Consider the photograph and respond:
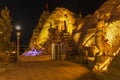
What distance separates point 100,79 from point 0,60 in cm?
756

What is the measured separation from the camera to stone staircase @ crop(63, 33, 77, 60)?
2215 centimetres

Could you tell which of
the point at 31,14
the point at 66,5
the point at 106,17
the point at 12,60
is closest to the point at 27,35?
the point at 31,14

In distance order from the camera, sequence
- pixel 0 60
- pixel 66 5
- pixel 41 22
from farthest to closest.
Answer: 1. pixel 66 5
2. pixel 41 22
3. pixel 0 60

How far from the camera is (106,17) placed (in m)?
19.4

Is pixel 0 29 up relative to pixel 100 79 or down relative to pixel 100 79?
up

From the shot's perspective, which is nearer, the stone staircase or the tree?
the stone staircase

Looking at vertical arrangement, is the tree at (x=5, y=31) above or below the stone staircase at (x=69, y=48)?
above

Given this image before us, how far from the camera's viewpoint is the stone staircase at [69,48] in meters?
22.2

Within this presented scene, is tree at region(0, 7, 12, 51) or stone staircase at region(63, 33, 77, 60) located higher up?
tree at region(0, 7, 12, 51)

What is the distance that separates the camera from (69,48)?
23.2 metres

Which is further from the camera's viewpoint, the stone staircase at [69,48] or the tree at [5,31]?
the tree at [5,31]

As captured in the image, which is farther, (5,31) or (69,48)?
(5,31)

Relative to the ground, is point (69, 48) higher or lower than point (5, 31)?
lower

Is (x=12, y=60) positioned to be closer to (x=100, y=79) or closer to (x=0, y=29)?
(x=0, y=29)
